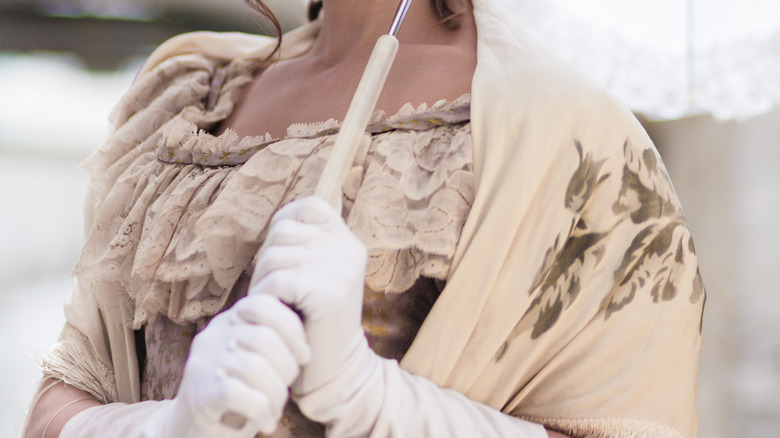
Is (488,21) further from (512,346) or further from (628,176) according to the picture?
(512,346)

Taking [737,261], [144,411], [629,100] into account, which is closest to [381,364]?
A: [144,411]

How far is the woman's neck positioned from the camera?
78cm

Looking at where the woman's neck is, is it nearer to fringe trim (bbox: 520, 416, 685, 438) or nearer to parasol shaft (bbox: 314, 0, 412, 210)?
parasol shaft (bbox: 314, 0, 412, 210)

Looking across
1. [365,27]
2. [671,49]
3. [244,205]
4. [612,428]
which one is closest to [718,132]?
[671,49]

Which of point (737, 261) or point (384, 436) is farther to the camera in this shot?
point (737, 261)

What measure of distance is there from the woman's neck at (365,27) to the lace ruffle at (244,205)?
157 mm

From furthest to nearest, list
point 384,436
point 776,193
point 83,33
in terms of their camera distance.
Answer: point 83,33 < point 776,193 < point 384,436

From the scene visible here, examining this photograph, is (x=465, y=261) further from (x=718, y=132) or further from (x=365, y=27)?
(x=718, y=132)

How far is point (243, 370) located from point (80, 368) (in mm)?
452

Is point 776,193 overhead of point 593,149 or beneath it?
beneath

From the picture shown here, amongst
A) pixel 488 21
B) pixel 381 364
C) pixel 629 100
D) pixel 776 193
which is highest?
pixel 488 21

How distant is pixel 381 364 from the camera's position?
21.0 inches

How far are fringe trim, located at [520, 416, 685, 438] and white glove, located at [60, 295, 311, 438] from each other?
0.26 metres

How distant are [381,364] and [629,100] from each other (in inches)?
28.8
